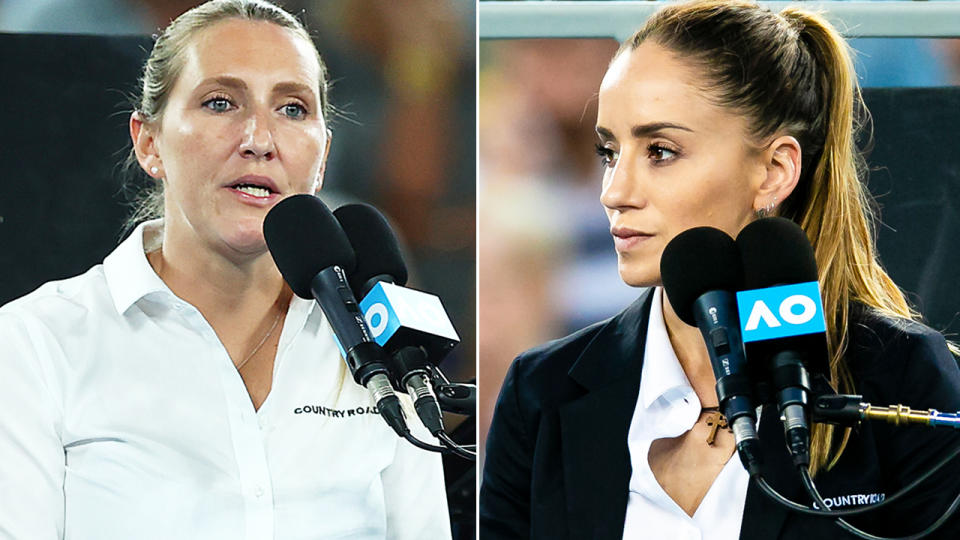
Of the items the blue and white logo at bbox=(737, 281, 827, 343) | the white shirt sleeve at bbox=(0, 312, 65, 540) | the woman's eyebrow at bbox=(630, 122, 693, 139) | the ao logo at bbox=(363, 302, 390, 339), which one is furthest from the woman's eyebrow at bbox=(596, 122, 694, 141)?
the white shirt sleeve at bbox=(0, 312, 65, 540)

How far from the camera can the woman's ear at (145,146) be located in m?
1.88

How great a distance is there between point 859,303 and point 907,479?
30 cm

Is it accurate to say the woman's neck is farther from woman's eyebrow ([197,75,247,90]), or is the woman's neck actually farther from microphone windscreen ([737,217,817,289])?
woman's eyebrow ([197,75,247,90])

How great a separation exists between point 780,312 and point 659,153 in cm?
46

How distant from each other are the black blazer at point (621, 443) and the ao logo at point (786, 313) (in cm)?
34

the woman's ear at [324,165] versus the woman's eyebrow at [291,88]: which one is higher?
the woman's eyebrow at [291,88]

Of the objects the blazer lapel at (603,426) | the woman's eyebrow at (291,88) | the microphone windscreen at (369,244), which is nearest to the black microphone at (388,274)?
the microphone windscreen at (369,244)

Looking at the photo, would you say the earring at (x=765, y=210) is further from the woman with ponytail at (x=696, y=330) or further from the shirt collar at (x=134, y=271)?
→ the shirt collar at (x=134, y=271)

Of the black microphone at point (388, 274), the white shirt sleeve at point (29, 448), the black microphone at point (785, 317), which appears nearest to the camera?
the black microphone at point (785, 317)

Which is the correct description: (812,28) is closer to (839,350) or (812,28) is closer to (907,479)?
(839,350)

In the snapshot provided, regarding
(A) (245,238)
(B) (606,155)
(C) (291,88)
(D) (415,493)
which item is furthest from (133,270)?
(B) (606,155)

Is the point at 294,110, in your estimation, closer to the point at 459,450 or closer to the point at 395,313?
the point at 395,313

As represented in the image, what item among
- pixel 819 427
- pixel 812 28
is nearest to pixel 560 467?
pixel 819 427

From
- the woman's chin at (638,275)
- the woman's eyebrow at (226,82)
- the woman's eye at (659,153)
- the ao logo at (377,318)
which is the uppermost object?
the woman's eyebrow at (226,82)
